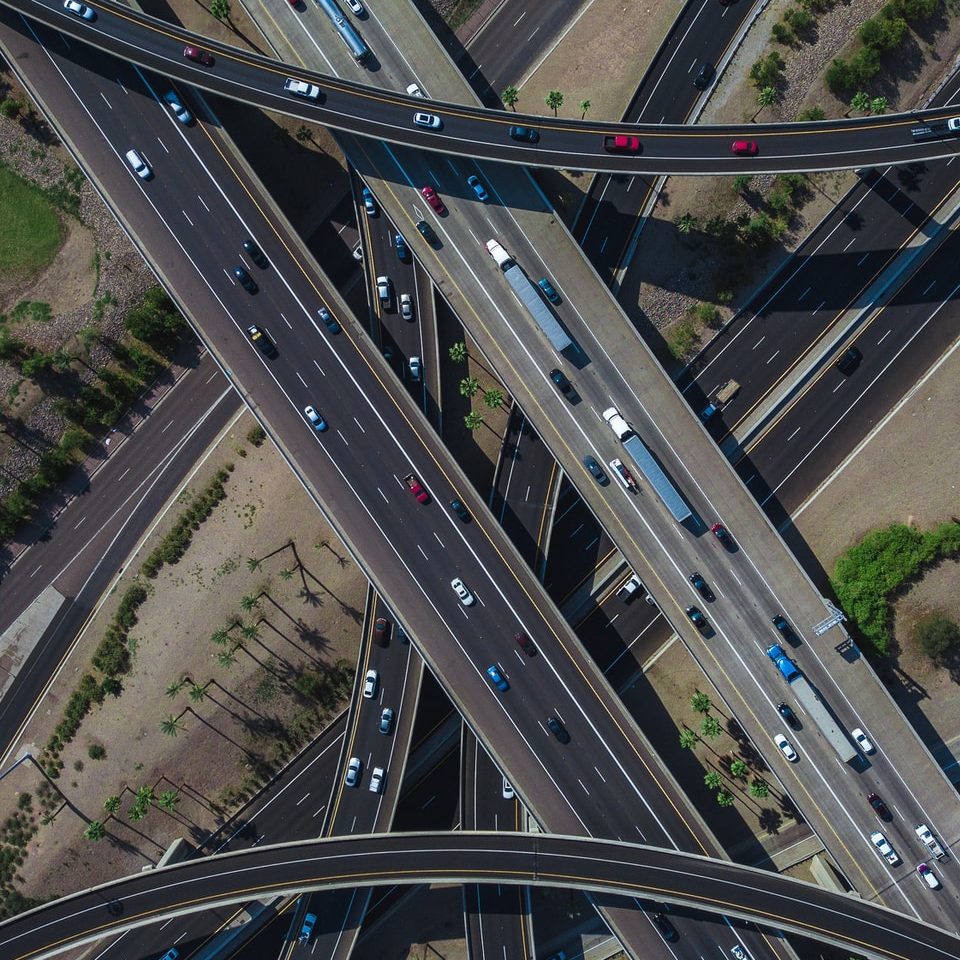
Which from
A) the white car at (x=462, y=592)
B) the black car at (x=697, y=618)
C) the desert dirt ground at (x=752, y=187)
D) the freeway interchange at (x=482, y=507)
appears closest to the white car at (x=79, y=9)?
the freeway interchange at (x=482, y=507)

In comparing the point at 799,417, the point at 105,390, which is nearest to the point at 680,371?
the point at 799,417

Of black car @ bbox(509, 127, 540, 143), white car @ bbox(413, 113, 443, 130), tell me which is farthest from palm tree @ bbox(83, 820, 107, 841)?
black car @ bbox(509, 127, 540, 143)

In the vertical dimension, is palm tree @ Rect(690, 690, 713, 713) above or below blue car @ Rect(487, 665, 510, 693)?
below

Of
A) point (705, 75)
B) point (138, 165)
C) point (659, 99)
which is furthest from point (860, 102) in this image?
point (138, 165)

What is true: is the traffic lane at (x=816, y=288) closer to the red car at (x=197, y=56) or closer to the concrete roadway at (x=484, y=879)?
the concrete roadway at (x=484, y=879)

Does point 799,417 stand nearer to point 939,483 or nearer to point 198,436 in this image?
point 939,483

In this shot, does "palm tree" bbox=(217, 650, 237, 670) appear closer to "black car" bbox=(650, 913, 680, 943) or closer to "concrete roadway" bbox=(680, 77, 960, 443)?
"black car" bbox=(650, 913, 680, 943)

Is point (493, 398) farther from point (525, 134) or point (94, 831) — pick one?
point (94, 831)
